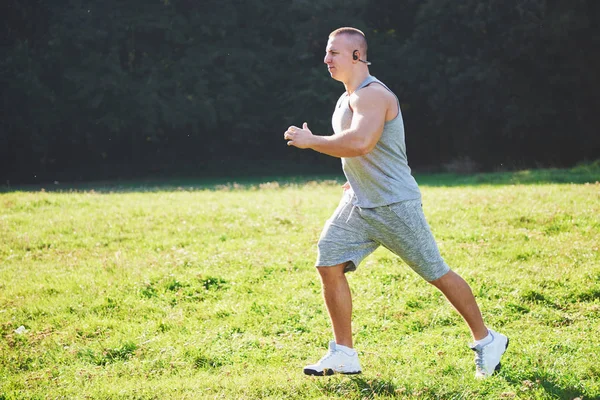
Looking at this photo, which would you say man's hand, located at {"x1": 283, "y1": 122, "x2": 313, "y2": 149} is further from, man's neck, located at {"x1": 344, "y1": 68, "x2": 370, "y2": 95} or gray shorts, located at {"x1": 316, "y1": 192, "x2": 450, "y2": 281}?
gray shorts, located at {"x1": 316, "y1": 192, "x2": 450, "y2": 281}

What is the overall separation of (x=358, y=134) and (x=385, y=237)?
0.91 m

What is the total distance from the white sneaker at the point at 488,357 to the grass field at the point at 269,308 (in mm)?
90

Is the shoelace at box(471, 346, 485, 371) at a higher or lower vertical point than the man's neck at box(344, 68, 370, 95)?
lower

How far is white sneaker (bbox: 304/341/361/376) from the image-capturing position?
16.3 ft

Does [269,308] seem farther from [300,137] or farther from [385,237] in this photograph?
[300,137]

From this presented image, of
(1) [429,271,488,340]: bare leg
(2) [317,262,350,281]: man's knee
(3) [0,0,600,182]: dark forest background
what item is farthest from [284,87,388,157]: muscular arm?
(3) [0,0,600,182]: dark forest background

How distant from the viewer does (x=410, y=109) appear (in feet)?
123

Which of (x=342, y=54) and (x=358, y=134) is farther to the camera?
(x=342, y=54)

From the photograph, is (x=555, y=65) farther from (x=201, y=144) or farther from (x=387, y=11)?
(x=201, y=144)

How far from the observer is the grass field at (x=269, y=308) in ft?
16.8

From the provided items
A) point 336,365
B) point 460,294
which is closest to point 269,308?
point 336,365

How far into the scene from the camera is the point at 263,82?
3741 centimetres

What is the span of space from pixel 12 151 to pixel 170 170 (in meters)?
8.51

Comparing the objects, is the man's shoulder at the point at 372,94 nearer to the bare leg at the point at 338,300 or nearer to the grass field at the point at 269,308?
the bare leg at the point at 338,300
